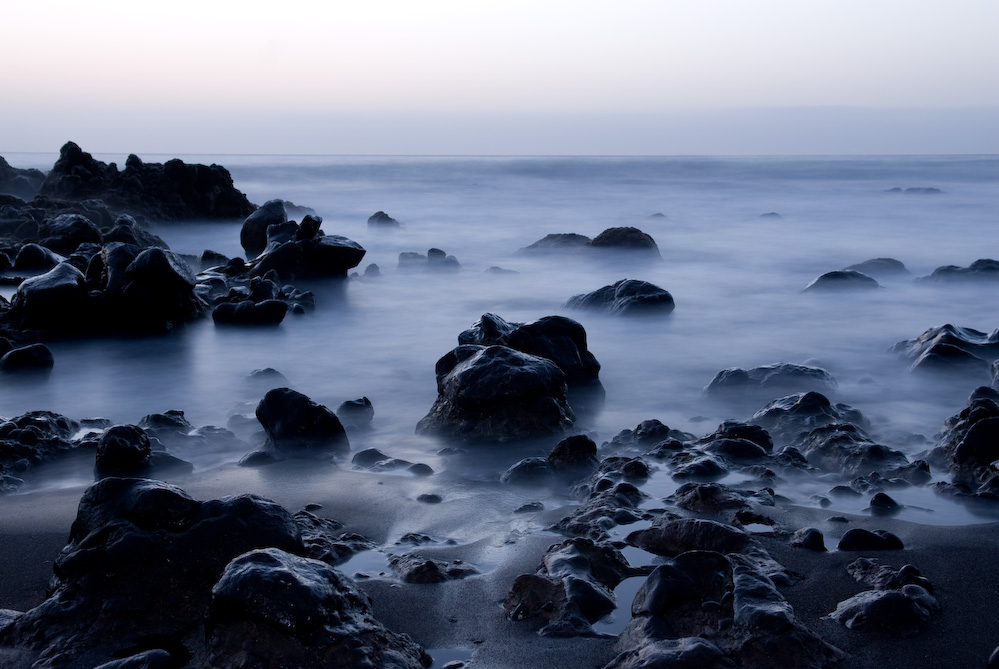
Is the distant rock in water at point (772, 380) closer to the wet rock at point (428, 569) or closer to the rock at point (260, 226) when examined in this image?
the wet rock at point (428, 569)

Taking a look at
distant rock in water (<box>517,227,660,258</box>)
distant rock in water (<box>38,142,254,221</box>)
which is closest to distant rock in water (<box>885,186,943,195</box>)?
distant rock in water (<box>517,227,660,258</box>)

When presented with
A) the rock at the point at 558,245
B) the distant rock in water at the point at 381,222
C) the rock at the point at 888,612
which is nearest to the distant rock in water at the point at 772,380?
the rock at the point at 888,612

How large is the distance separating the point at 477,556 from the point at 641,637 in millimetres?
932

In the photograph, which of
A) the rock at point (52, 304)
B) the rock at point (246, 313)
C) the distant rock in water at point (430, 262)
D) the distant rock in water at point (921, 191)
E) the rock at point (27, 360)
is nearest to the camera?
the rock at point (27, 360)

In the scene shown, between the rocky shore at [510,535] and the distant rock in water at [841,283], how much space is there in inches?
159

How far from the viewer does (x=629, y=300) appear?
903 cm

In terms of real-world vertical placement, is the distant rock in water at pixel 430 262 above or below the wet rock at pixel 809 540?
below

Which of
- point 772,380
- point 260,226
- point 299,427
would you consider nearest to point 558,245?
point 260,226

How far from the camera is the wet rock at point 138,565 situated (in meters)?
2.64

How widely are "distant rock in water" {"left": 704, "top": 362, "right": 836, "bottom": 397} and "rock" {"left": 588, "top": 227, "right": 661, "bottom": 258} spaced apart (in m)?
8.63

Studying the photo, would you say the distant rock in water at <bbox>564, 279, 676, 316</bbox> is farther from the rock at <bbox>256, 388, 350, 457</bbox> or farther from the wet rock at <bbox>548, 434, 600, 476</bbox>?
the rock at <bbox>256, 388, 350, 457</bbox>

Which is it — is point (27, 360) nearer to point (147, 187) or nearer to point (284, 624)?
point (284, 624)

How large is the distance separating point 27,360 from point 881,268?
11310 mm

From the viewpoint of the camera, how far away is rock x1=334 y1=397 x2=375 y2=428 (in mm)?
5422
